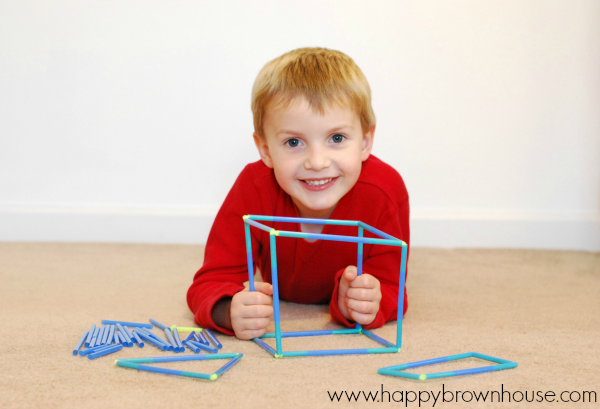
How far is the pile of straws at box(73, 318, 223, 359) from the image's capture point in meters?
0.82

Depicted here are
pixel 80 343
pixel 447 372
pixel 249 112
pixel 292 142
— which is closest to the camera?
pixel 447 372

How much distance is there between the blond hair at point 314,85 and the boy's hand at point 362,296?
10.6 inches

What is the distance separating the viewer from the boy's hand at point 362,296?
90 centimetres

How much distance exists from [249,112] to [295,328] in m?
0.90

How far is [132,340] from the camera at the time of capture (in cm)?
87

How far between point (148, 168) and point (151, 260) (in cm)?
36

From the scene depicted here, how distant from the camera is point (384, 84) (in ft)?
5.61

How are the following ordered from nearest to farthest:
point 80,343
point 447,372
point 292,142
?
point 447,372
point 80,343
point 292,142

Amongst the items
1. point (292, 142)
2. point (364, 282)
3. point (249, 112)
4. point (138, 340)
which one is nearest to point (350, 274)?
point (364, 282)

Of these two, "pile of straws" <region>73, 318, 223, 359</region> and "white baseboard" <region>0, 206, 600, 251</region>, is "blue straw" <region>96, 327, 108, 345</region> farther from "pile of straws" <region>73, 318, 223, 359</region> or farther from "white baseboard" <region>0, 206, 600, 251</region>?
"white baseboard" <region>0, 206, 600, 251</region>

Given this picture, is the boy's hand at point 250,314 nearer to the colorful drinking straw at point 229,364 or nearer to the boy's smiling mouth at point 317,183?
the colorful drinking straw at point 229,364

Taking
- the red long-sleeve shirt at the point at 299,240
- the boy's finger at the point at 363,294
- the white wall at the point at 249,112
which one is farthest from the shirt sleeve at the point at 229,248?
the white wall at the point at 249,112

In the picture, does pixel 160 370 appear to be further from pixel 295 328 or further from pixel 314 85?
pixel 314 85

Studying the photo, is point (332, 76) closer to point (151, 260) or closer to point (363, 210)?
point (363, 210)
